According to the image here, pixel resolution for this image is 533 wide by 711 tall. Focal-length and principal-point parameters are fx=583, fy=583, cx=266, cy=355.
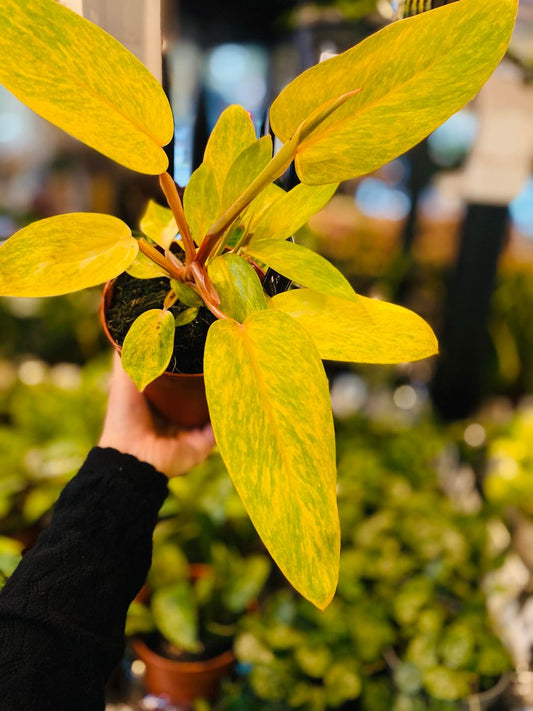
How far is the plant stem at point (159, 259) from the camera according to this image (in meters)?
0.55

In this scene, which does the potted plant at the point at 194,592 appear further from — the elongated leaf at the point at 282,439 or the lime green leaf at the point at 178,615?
the elongated leaf at the point at 282,439

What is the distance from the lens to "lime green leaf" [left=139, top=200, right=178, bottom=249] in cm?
66

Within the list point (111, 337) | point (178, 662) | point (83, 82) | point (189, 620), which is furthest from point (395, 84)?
point (178, 662)

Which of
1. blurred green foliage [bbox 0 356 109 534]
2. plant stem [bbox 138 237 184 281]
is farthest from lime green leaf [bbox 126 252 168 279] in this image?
blurred green foliage [bbox 0 356 109 534]

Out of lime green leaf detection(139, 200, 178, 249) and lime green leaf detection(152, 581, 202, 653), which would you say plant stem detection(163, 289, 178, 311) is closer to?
lime green leaf detection(139, 200, 178, 249)

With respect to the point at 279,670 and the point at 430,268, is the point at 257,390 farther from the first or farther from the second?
the point at 430,268

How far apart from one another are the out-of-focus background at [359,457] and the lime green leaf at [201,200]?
0.36 ft

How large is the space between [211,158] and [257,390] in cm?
26

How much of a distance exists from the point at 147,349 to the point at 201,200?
0.49 feet

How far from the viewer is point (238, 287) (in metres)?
0.51

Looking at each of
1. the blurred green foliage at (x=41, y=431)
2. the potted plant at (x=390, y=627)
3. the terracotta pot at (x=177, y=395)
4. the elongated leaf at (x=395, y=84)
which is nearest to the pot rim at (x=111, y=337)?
the terracotta pot at (x=177, y=395)

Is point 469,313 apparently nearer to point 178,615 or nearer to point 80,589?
point 178,615

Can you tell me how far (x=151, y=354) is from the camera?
1.69ft

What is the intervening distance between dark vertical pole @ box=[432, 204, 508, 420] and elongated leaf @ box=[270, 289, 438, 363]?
1341 mm
